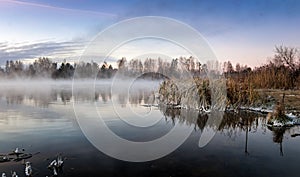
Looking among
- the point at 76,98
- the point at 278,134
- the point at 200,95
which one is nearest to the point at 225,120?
the point at 278,134

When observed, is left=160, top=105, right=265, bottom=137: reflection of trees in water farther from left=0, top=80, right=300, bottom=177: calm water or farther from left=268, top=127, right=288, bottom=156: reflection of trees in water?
left=268, top=127, right=288, bottom=156: reflection of trees in water

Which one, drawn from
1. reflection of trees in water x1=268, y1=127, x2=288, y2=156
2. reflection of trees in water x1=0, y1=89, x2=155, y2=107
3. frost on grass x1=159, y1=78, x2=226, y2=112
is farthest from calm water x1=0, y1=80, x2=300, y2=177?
reflection of trees in water x1=0, y1=89, x2=155, y2=107

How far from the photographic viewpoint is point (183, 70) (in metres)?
30.1

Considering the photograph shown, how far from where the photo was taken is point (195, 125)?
55.8 feet

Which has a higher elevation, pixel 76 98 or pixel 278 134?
pixel 76 98

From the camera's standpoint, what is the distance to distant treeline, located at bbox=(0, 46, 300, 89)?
2283 cm

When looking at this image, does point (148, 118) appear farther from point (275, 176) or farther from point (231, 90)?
point (275, 176)

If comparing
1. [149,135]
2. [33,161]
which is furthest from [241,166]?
[33,161]

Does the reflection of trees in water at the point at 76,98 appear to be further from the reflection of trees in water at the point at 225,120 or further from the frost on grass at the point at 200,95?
the reflection of trees in water at the point at 225,120

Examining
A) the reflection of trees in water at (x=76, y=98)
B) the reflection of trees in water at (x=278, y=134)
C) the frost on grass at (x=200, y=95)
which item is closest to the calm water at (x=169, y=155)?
the reflection of trees in water at (x=278, y=134)

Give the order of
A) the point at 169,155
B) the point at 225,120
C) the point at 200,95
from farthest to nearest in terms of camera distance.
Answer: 1. the point at 200,95
2. the point at 225,120
3. the point at 169,155

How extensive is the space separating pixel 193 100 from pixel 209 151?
11404mm

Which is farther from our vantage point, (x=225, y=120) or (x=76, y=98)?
(x=76, y=98)

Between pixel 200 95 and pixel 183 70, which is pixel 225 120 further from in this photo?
pixel 183 70
